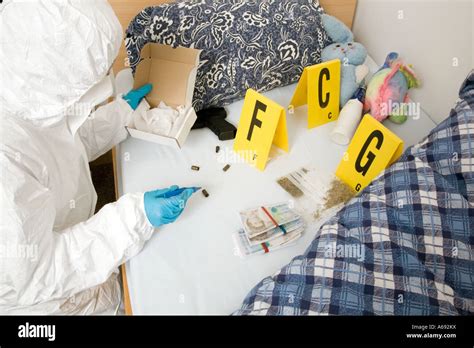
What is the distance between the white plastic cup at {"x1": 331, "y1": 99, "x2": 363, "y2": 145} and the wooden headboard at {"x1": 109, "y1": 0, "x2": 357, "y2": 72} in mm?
620

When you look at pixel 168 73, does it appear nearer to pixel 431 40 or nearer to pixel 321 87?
pixel 321 87

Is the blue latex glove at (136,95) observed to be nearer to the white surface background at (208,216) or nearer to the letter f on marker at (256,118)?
the white surface background at (208,216)

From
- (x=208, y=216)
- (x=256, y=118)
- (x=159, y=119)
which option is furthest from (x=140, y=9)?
(x=208, y=216)

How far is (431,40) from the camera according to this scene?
1442 millimetres

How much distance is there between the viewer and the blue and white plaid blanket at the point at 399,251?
794mm

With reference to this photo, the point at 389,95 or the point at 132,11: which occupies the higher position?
the point at 132,11

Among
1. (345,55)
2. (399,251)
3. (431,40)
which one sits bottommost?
(399,251)

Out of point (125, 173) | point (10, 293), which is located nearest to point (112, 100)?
point (125, 173)

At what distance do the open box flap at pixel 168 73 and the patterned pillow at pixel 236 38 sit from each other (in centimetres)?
5

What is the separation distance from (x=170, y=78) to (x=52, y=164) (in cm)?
57

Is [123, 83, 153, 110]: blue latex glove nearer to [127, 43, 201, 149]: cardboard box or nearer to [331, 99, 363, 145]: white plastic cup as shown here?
[127, 43, 201, 149]: cardboard box

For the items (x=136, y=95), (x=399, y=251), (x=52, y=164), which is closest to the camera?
(x=399, y=251)

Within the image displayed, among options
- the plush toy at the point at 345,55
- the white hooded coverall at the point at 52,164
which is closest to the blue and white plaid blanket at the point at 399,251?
the white hooded coverall at the point at 52,164
